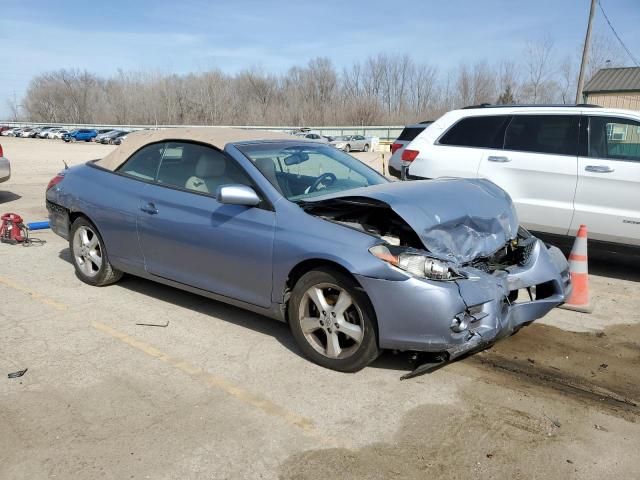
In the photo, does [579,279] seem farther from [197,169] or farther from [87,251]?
[87,251]

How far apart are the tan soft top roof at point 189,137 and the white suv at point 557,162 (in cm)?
279

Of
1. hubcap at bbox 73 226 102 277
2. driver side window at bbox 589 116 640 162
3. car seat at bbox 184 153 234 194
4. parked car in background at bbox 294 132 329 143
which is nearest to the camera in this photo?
car seat at bbox 184 153 234 194

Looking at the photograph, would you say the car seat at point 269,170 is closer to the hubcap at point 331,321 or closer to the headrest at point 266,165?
the headrest at point 266,165

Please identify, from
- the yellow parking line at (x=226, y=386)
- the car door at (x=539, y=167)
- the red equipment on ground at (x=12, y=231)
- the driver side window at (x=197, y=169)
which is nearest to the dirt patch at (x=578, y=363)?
the yellow parking line at (x=226, y=386)

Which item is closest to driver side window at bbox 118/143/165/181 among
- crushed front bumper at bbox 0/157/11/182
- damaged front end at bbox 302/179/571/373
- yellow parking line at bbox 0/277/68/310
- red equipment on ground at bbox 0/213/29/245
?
yellow parking line at bbox 0/277/68/310

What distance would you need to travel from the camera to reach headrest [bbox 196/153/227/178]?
4.59 m

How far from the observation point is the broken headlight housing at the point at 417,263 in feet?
11.7

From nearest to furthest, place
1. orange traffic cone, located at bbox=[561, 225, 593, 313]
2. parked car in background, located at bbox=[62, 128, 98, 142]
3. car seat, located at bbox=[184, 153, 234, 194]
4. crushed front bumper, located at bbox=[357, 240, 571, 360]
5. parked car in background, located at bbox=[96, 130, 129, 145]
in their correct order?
crushed front bumper, located at bbox=[357, 240, 571, 360] < car seat, located at bbox=[184, 153, 234, 194] < orange traffic cone, located at bbox=[561, 225, 593, 313] < parked car in background, located at bbox=[96, 130, 129, 145] < parked car in background, located at bbox=[62, 128, 98, 142]

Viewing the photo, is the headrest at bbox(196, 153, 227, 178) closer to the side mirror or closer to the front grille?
the side mirror

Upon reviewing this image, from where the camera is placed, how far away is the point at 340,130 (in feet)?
233

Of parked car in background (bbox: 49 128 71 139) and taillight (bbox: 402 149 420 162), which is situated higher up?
taillight (bbox: 402 149 420 162)

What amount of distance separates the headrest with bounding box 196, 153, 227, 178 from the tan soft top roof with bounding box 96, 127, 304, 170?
0.10 meters

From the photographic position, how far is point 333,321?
3787 mm

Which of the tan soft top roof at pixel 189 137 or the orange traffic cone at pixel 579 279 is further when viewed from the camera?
the orange traffic cone at pixel 579 279
